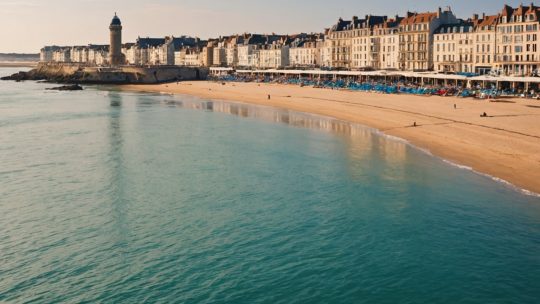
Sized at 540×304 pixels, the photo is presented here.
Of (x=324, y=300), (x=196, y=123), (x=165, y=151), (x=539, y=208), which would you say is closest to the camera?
(x=324, y=300)

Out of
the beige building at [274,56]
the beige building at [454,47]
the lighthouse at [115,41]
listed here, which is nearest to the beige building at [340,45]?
the beige building at [274,56]

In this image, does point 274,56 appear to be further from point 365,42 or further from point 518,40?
point 518,40

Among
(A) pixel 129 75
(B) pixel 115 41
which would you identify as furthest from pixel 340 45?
(B) pixel 115 41

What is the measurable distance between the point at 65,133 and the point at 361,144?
79.7 ft

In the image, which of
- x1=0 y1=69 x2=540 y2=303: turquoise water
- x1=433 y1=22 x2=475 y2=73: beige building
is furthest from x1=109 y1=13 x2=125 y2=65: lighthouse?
x1=0 y1=69 x2=540 y2=303: turquoise water

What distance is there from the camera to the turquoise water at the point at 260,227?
607 inches

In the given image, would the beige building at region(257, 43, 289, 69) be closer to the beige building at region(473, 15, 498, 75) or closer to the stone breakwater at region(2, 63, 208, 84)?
the stone breakwater at region(2, 63, 208, 84)

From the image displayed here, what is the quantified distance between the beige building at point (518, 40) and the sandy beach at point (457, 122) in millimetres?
20081

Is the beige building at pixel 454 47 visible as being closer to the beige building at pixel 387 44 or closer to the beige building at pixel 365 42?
the beige building at pixel 387 44

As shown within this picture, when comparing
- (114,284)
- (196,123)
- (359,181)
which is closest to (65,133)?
(196,123)

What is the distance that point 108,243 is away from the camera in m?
18.9

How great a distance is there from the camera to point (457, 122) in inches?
1743

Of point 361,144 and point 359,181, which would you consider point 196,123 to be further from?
point 359,181

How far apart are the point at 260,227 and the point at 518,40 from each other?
222ft
